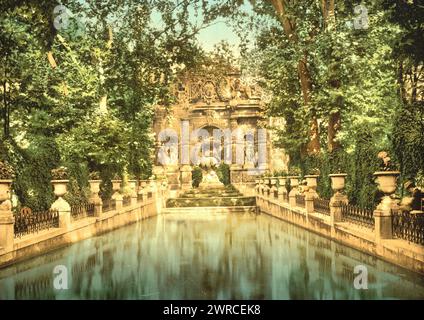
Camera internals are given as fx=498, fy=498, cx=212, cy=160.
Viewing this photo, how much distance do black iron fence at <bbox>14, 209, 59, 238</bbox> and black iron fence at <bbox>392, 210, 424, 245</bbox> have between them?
910cm

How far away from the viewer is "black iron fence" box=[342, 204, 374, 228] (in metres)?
13.0

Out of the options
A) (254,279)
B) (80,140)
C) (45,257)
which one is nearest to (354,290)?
(254,279)

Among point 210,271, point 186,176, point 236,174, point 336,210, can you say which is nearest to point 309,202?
point 336,210

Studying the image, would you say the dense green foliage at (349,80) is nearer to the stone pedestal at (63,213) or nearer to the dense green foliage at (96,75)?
the dense green foliage at (96,75)

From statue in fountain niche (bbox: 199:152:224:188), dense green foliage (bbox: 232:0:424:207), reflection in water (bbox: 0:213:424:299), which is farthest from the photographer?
statue in fountain niche (bbox: 199:152:224:188)

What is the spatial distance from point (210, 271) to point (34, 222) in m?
5.50

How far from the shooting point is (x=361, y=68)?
65.4 feet

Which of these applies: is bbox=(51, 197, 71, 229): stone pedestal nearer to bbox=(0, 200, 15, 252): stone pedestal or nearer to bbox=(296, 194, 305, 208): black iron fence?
bbox=(0, 200, 15, 252): stone pedestal

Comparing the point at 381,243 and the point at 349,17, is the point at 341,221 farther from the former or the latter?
the point at 349,17

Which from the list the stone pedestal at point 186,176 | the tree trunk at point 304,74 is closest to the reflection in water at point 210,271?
the tree trunk at point 304,74

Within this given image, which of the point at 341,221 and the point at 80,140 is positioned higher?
the point at 80,140

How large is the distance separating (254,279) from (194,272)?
1499 millimetres

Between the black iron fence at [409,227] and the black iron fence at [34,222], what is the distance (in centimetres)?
910

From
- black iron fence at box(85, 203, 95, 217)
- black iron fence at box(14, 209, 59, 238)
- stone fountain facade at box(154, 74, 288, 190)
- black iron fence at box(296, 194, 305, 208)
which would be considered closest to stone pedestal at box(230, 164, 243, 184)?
stone fountain facade at box(154, 74, 288, 190)
